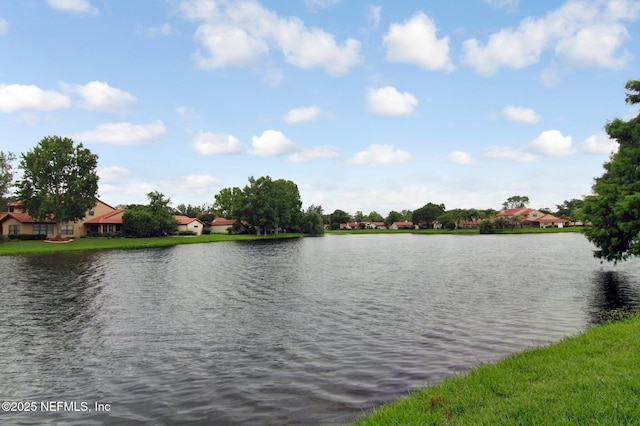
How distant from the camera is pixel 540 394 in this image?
294 inches

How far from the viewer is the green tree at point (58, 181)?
231ft

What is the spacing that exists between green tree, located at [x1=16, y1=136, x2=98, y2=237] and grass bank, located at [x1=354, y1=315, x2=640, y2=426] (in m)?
79.4

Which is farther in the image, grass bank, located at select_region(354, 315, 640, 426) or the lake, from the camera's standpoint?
the lake

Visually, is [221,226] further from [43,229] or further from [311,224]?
[43,229]

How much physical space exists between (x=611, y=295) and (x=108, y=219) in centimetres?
9133

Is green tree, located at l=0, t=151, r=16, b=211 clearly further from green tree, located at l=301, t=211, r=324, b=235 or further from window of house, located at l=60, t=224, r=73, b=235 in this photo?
green tree, located at l=301, t=211, r=324, b=235

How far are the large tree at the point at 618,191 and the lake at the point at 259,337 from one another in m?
3.01

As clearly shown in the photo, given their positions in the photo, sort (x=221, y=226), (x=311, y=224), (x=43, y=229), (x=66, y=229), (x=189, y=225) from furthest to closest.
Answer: (x=311, y=224)
(x=221, y=226)
(x=189, y=225)
(x=66, y=229)
(x=43, y=229)

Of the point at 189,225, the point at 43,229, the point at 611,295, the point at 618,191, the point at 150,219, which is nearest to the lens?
the point at 611,295

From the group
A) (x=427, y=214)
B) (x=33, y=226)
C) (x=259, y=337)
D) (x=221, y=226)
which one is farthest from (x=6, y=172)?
(x=427, y=214)

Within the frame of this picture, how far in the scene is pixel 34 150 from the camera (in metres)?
72.1

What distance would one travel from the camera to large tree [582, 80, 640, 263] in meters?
25.3

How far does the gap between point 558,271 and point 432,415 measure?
1308 inches

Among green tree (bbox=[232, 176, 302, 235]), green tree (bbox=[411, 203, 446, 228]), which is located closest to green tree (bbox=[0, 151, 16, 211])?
green tree (bbox=[232, 176, 302, 235])
